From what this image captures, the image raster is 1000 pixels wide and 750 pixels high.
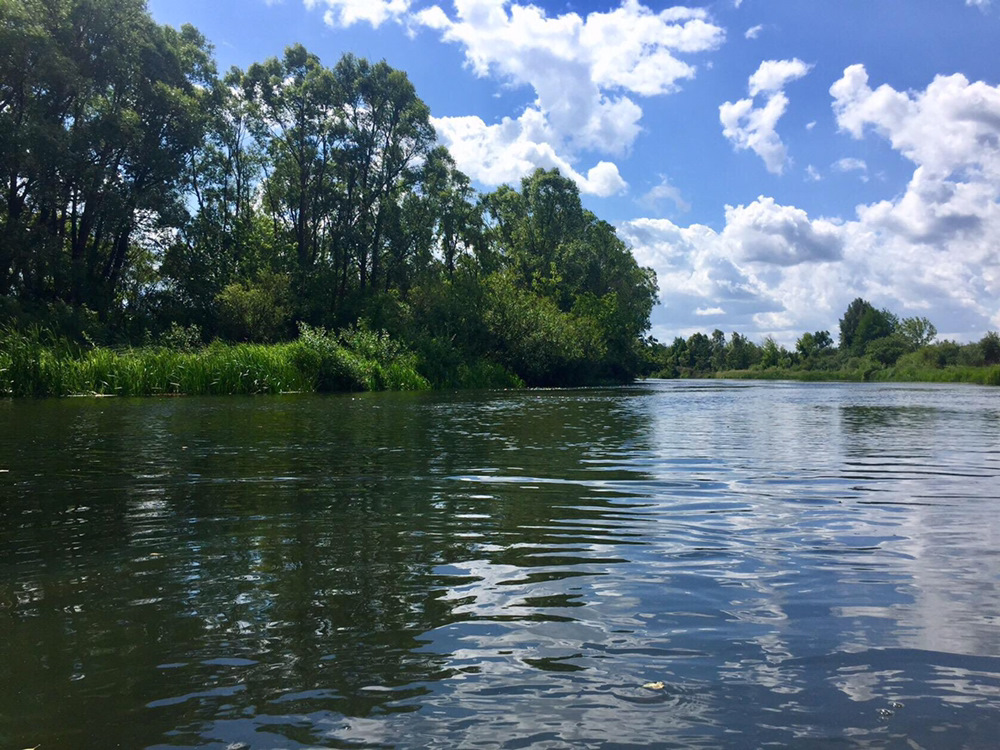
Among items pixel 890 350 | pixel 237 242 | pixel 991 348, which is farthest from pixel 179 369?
pixel 890 350

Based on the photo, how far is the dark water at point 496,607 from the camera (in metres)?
3.08

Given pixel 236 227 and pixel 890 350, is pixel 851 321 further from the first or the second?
pixel 236 227

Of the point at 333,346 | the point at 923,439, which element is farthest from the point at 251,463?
the point at 333,346

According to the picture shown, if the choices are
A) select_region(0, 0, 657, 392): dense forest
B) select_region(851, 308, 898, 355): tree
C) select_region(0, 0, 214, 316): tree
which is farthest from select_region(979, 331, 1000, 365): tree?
select_region(0, 0, 214, 316): tree

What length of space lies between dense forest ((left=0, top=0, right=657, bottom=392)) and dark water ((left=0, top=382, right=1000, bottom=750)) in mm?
25217

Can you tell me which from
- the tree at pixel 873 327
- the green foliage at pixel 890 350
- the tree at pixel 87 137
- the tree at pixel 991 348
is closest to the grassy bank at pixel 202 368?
the tree at pixel 87 137

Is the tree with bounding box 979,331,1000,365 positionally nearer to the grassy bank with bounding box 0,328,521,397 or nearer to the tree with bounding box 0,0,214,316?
the grassy bank with bounding box 0,328,521,397

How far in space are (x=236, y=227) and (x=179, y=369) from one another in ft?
91.8

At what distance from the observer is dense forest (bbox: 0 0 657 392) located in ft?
127

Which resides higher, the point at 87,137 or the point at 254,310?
the point at 87,137

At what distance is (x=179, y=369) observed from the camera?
3122cm

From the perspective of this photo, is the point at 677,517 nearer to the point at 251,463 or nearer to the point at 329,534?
the point at 329,534

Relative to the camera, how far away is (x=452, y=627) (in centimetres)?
416

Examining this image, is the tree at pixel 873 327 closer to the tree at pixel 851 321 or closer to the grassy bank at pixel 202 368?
the tree at pixel 851 321
